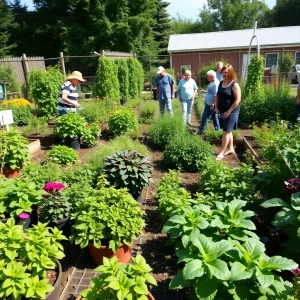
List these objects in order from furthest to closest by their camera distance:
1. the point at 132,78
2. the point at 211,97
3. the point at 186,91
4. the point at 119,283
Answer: the point at 132,78, the point at 186,91, the point at 211,97, the point at 119,283

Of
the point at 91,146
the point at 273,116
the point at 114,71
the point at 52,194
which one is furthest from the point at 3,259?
the point at 114,71

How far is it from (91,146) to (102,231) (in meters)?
4.41

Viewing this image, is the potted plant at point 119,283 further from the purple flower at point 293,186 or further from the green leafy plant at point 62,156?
the green leafy plant at point 62,156

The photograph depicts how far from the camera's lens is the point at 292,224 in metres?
2.60

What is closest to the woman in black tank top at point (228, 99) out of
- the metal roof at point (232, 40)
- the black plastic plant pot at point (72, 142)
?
the black plastic plant pot at point (72, 142)

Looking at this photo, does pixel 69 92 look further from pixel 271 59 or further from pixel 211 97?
pixel 271 59

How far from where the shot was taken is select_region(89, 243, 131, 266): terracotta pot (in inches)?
117

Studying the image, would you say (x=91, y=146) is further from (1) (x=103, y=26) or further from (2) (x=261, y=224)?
(1) (x=103, y=26)

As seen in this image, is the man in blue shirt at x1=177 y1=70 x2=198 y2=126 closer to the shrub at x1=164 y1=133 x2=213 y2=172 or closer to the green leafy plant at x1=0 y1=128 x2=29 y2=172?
the shrub at x1=164 y1=133 x2=213 y2=172

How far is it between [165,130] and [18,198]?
3998mm

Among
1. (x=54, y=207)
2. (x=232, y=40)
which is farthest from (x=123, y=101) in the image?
(x=232, y=40)

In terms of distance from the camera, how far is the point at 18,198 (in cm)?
316

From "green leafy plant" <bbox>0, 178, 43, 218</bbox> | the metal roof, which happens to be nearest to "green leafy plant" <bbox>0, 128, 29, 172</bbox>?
"green leafy plant" <bbox>0, 178, 43, 218</bbox>

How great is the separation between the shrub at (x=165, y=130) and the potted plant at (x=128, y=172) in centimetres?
242
